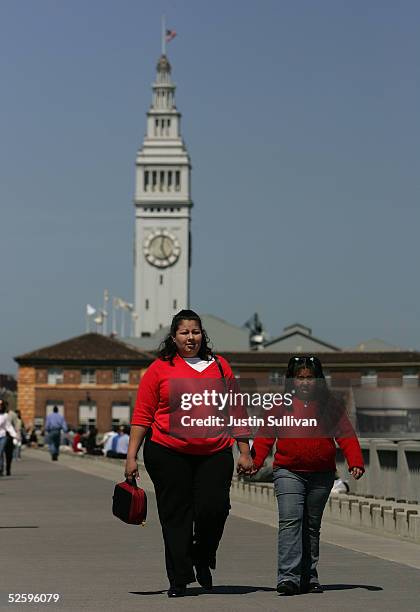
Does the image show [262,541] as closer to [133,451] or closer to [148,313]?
[133,451]

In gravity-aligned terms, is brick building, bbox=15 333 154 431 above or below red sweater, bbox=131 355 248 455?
above

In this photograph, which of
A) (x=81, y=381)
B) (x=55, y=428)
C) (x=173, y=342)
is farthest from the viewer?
(x=81, y=381)

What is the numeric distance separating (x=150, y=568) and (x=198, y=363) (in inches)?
105

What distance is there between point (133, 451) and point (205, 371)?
0.65m

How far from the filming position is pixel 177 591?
1016cm

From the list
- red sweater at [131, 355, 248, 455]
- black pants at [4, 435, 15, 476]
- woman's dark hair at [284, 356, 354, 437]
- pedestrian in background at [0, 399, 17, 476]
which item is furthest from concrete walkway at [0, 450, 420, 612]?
black pants at [4, 435, 15, 476]

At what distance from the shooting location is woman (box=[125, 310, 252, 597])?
10.2 metres

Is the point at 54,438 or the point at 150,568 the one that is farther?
the point at 54,438

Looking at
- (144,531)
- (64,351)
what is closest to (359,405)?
(144,531)

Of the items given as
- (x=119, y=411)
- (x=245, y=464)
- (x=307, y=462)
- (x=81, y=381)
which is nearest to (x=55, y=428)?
(x=307, y=462)

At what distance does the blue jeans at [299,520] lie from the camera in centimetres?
1041

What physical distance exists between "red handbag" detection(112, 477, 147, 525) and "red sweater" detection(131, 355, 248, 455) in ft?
1.22

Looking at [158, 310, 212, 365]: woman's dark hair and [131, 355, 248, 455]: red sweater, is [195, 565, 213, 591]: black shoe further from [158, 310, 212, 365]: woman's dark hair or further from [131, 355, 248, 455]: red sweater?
[158, 310, 212, 365]: woman's dark hair

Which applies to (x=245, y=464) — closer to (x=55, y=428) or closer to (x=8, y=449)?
(x=8, y=449)
